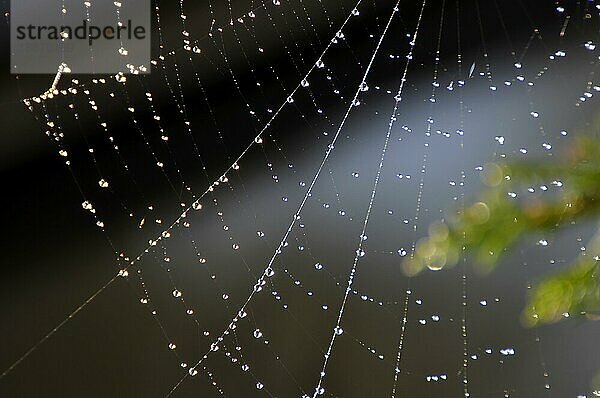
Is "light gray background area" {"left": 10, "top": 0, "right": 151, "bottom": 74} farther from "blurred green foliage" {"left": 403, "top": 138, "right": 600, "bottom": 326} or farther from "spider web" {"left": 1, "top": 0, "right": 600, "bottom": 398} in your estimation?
"blurred green foliage" {"left": 403, "top": 138, "right": 600, "bottom": 326}

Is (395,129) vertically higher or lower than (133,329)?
higher

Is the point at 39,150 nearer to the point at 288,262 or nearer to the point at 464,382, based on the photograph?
the point at 288,262

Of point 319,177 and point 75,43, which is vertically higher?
point 75,43

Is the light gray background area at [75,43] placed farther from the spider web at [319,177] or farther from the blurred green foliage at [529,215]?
the blurred green foliage at [529,215]

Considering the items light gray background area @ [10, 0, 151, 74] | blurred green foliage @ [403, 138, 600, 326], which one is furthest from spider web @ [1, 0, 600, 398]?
blurred green foliage @ [403, 138, 600, 326]

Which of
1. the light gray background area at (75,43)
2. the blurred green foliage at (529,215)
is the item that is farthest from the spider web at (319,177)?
the blurred green foliage at (529,215)

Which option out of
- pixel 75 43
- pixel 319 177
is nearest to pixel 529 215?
pixel 75 43

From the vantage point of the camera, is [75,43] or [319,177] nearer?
[75,43]

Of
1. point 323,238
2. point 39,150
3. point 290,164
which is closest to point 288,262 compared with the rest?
point 323,238

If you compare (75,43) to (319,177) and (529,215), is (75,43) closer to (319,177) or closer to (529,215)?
(319,177)
